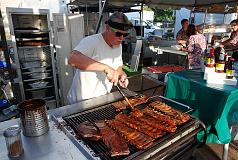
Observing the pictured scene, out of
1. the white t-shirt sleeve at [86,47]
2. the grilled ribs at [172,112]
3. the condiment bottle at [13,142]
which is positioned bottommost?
the grilled ribs at [172,112]

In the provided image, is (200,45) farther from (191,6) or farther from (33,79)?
(33,79)

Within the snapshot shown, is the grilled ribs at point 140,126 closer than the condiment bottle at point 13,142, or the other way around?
the condiment bottle at point 13,142

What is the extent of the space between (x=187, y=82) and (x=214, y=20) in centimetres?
1599

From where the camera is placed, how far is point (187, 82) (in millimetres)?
3066

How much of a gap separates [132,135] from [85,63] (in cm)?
98

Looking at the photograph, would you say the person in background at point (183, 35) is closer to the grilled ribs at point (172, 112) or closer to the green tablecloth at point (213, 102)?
the green tablecloth at point (213, 102)

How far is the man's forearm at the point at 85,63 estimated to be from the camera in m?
2.06

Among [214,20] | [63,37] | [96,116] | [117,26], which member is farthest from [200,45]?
[214,20]

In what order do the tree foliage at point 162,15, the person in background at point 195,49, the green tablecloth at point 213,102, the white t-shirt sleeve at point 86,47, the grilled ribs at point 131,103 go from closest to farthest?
the grilled ribs at point 131,103, the white t-shirt sleeve at point 86,47, the green tablecloth at point 213,102, the person in background at point 195,49, the tree foliage at point 162,15

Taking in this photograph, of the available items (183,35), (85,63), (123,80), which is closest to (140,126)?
(123,80)

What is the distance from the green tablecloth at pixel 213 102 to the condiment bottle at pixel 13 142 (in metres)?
2.15

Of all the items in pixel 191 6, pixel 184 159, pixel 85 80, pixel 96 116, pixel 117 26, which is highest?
pixel 191 6

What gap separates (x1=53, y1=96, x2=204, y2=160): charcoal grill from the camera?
1368mm

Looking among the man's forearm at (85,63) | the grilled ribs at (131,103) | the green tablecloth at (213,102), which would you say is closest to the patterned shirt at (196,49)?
the green tablecloth at (213,102)
